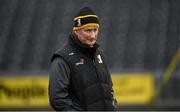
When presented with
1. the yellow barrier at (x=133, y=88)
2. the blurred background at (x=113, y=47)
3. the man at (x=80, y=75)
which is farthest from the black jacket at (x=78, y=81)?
the yellow barrier at (x=133, y=88)

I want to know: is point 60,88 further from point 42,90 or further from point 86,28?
point 42,90

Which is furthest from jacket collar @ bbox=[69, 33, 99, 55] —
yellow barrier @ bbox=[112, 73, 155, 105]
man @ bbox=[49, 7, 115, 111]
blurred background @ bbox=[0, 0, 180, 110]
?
yellow barrier @ bbox=[112, 73, 155, 105]

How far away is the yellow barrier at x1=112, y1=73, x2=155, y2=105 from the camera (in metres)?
11.4

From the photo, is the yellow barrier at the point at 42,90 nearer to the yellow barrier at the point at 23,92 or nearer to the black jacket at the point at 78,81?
the yellow barrier at the point at 23,92

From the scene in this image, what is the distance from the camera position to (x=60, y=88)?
3.88 m

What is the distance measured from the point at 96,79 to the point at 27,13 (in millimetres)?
11495

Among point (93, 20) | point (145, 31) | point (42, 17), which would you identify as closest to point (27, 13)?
point (42, 17)

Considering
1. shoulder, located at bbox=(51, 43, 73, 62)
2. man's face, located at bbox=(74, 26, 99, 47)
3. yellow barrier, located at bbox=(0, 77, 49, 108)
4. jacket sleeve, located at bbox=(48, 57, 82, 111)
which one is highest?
man's face, located at bbox=(74, 26, 99, 47)

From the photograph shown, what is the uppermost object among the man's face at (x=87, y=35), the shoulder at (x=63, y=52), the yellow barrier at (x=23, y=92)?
the man's face at (x=87, y=35)

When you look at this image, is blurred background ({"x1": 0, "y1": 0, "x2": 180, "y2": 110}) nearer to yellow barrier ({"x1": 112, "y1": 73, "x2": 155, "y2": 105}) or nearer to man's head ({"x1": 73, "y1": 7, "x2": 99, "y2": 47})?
yellow barrier ({"x1": 112, "y1": 73, "x2": 155, "y2": 105})

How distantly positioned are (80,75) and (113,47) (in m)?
9.54

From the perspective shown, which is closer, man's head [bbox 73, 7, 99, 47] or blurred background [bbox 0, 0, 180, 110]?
man's head [bbox 73, 7, 99, 47]

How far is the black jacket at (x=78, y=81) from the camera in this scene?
389 centimetres

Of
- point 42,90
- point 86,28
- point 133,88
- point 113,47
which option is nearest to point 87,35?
point 86,28
